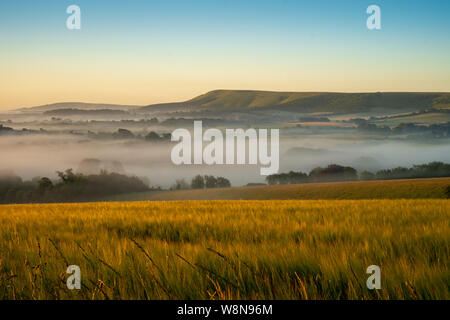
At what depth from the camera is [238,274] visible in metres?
3.18

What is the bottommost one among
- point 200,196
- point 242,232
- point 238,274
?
point 200,196

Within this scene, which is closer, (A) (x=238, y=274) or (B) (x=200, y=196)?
(A) (x=238, y=274)

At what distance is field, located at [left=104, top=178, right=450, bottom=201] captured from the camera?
32062 millimetres

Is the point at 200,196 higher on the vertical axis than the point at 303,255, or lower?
lower

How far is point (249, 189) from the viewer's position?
4644cm

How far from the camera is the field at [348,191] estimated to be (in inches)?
1262

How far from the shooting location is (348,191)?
36094 mm

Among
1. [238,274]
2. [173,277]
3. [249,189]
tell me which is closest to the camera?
[173,277]

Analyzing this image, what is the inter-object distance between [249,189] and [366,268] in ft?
142
